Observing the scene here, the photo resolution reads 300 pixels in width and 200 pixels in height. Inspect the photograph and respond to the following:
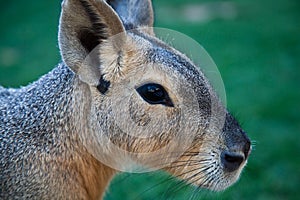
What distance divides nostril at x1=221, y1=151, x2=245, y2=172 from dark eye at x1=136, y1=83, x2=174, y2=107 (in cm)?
38

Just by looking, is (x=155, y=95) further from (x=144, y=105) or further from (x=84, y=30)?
(x=84, y=30)

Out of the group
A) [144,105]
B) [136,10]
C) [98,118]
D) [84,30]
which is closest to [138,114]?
[144,105]

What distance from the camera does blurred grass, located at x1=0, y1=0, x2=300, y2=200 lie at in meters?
5.54

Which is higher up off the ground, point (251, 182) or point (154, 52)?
point (154, 52)

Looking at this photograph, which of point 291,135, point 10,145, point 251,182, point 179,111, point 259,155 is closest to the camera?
point 179,111

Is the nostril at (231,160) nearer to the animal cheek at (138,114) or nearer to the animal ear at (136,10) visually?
the animal cheek at (138,114)

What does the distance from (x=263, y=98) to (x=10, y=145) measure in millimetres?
5113

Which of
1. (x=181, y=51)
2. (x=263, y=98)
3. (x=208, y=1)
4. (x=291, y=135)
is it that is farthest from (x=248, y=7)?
(x=181, y=51)

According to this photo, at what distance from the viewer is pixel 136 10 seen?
384cm

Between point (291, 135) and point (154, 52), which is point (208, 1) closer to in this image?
point (291, 135)

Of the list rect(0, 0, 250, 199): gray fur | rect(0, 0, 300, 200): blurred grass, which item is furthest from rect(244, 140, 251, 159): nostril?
rect(0, 0, 300, 200): blurred grass

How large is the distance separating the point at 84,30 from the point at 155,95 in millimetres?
504

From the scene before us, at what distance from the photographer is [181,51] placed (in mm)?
3510

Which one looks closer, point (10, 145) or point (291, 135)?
point (10, 145)
